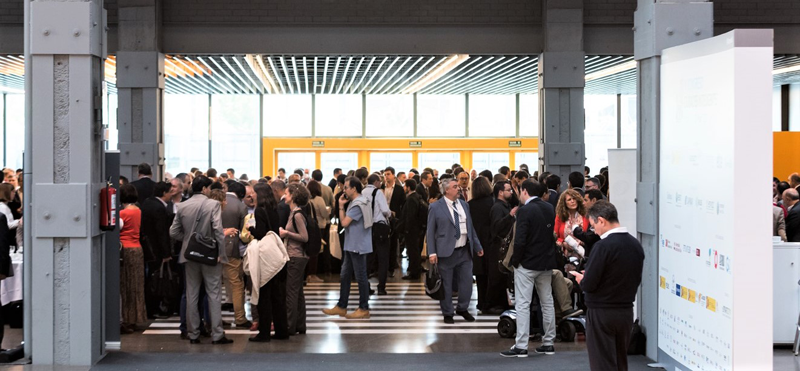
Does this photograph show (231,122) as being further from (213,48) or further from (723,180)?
(723,180)

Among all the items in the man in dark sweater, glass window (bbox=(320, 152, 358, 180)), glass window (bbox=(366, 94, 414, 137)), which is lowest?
the man in dark sweater

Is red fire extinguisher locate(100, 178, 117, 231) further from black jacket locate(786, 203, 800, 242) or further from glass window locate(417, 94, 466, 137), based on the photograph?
glass window locate(417, 94, 466, 137)

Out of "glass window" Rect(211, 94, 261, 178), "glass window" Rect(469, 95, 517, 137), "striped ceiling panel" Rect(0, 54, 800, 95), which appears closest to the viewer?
"striped ceiling panel" Rect(0, 54, 800, 95)

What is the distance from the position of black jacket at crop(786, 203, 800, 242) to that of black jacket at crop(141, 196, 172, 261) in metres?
7.28

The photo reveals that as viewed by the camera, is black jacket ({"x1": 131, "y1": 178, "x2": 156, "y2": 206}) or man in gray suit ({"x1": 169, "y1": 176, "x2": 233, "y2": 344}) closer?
man in gray suit ({"x1": 169, "y1": 176, "x2": 233, "y2": 344})

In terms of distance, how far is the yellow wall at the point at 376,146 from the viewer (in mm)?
23812

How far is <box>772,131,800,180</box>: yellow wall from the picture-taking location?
22203mm

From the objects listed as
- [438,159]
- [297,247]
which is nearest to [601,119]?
[438,159]

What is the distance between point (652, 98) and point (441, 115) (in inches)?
813

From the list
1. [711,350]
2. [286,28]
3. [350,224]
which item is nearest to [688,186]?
[711,350]

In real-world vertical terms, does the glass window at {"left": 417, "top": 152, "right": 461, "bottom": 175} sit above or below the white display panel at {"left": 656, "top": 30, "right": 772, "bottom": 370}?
above

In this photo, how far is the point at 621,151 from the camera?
9.91 m

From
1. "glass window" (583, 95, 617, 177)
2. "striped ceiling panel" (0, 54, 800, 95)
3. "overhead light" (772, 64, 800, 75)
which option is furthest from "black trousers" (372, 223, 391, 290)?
"glass window" (583, 95, 617, 177)

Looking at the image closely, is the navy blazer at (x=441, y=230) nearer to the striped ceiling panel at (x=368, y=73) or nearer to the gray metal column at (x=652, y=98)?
the gray metal column at (x=652, y=98)
